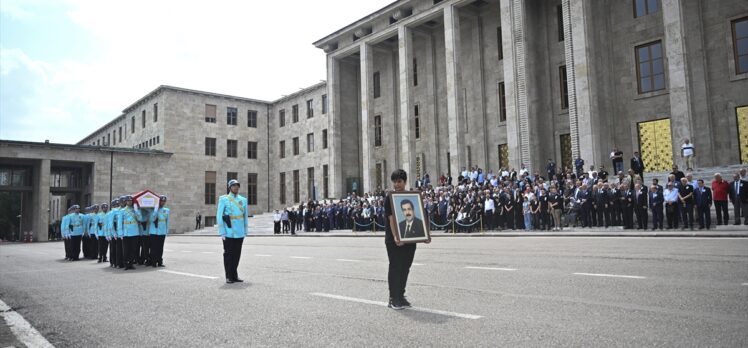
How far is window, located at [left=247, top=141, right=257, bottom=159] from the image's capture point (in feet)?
192

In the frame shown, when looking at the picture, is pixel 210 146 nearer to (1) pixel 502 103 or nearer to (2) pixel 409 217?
(1) pixel 502 103

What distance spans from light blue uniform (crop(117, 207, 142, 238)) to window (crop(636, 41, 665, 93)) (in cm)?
2727

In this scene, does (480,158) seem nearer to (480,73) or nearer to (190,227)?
(480,73)

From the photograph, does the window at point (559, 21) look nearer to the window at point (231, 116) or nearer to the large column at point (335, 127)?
the large column at point (335, 127)

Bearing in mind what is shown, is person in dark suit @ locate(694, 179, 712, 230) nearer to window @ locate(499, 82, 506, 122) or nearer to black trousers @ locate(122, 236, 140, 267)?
black trousers @ locate(122, 236, 140, 267)

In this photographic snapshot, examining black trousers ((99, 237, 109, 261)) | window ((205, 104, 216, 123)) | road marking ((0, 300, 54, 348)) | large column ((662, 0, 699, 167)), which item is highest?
window ((205, 104, 216, 123))

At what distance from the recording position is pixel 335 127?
4653 cm

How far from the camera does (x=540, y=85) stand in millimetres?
34094

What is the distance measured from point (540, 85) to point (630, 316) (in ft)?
101

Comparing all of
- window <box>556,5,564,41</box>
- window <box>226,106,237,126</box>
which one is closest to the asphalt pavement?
window <box>556,5,564,41</box>

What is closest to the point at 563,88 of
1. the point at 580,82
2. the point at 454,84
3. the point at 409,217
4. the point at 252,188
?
the point at 580,82

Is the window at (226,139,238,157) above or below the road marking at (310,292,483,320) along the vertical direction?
above

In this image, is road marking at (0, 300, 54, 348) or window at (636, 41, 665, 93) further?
window at (636, 41, 665, 93)

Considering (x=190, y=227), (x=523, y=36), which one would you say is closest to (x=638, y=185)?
(x=523, y=36)
